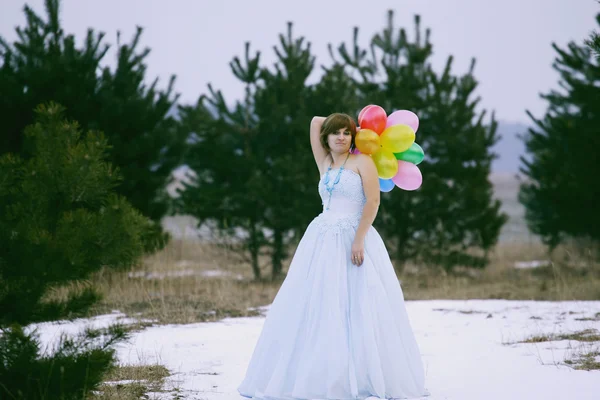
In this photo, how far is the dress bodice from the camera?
4762 mm

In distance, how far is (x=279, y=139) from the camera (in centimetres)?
1295

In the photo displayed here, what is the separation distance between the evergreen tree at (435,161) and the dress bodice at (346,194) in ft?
28.0

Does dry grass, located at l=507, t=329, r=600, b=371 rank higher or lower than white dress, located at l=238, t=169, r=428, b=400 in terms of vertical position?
lower

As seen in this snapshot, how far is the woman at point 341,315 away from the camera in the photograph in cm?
441

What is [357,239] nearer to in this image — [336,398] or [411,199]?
[336,398]

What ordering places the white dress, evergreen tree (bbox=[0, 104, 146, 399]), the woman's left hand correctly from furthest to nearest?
the woman's left hand → the white dress → evergreen tree (bbox=[0, 104, 146, 399])

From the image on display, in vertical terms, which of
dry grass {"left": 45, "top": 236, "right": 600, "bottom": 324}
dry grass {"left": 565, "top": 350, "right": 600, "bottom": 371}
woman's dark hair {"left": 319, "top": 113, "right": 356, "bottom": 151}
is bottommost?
dry grass {"left": 565, "top": 350, "right": 600, "bottom": 371}

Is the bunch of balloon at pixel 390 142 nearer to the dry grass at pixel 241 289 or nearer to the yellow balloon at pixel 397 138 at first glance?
the yellow balloon at pixel 397 138

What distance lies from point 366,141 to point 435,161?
917cm

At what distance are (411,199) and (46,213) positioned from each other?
8604mm

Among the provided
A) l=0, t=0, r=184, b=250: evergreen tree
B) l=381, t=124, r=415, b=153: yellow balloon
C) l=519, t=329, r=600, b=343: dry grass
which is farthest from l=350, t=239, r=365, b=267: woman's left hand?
l=0, t=0, r=184, b=250: evergreen tree

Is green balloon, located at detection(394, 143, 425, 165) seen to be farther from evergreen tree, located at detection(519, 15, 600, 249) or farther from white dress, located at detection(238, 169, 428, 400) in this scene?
evergreen tree, located at detection(519, 15, 600, 249)

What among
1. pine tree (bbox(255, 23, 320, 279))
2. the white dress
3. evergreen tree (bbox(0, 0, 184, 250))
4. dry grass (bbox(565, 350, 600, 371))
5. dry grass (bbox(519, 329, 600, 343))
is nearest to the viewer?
the white dress

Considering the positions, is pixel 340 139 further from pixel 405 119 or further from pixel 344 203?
pixel 405 119
